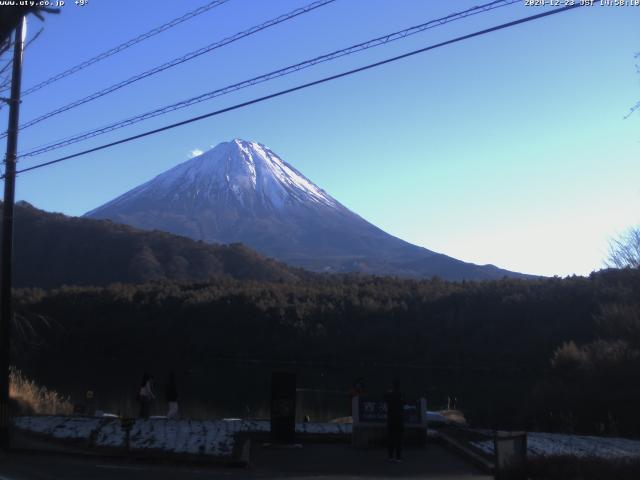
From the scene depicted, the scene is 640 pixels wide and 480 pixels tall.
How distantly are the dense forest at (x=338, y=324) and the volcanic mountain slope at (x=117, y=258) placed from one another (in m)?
22.4

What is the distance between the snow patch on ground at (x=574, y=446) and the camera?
13523mm

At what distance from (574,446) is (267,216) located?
140112mm

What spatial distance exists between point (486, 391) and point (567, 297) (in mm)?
22222

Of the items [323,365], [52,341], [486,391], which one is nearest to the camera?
[486,391]

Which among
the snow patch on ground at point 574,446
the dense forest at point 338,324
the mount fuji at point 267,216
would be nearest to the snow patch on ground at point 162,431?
the snow patch on ground at point 574,446

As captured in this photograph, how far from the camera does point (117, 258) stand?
9681 centimetres

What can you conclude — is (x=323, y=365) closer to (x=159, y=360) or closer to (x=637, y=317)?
(x=159, y=360)

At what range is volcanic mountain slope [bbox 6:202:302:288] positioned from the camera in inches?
3693

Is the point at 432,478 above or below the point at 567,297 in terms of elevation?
below

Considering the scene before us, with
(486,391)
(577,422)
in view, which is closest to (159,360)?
(486,391)

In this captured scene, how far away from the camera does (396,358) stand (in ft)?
188

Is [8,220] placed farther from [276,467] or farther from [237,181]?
[237,181]

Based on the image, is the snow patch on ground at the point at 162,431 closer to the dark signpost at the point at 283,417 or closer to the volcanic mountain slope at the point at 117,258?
the dark signpost at the point at 283,417

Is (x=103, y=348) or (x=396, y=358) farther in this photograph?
(x=103, y=348)
